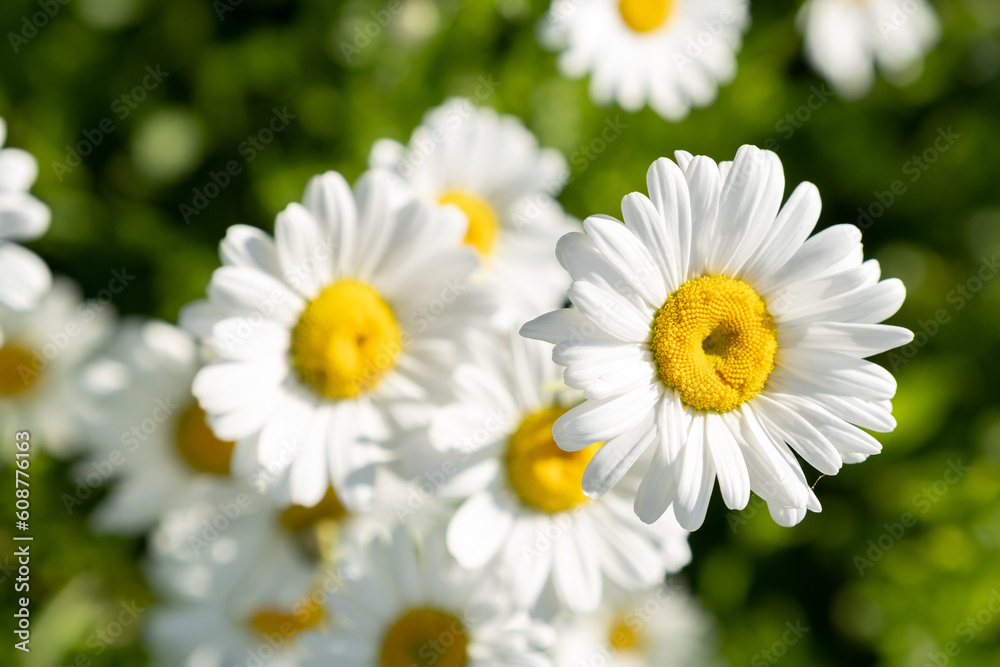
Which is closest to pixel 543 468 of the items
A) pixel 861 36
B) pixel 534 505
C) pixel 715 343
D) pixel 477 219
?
pixel 534 505

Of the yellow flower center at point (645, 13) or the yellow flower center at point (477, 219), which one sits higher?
the yellow flower center at point (645, 13)

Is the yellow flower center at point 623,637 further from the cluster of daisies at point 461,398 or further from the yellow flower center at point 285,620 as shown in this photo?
the yellow flower center at point 285,620

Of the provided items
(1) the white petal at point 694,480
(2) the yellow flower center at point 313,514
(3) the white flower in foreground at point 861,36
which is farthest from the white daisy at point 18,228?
(3) the white flower in foreground at point 861,36

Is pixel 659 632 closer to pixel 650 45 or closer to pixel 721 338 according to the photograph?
pixel 721 338

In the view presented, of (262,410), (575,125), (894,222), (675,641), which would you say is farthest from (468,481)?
(894,222)

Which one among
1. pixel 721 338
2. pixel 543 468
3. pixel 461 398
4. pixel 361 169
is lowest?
pixel 543 468

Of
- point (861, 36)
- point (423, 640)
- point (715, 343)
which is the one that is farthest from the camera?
point (861, 36)

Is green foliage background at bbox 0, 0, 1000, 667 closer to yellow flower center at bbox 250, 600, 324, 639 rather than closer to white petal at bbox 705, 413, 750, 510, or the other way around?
yellow flower center at bbox 250, 600, 324, 639
